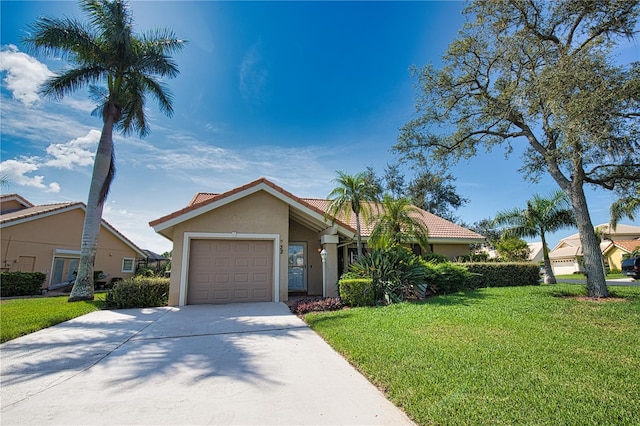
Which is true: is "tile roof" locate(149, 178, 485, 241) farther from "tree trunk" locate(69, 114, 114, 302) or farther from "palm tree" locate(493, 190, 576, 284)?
"tree trunk" locate(69, 114, 114, 302)

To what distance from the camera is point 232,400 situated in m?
3.31

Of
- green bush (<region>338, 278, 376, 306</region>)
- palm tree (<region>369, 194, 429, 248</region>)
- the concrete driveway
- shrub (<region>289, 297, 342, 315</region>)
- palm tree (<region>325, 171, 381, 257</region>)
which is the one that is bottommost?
the concrete driveway

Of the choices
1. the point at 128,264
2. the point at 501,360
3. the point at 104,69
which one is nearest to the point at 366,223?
the point at 501,360

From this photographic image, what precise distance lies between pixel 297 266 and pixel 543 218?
13374 mm

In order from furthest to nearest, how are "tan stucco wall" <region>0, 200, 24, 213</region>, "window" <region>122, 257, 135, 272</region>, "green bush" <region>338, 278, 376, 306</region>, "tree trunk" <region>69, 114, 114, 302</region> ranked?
1. "window" <region>122, 257, 135, 272</region>
2. "tan stucco wall" <region>0, 200, 24, 213</region>
3. "tree trunk" <region>69, 114, 114, 302</region>
4. "green bush" <region>338, 278, 376, 306</region>

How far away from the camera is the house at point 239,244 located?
1037 cm

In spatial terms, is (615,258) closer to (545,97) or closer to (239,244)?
(545,97)

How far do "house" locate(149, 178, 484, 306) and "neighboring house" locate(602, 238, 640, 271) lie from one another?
36.7 metres

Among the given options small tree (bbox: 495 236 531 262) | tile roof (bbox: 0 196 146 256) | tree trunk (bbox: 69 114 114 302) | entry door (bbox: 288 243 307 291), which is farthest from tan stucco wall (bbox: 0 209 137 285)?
small tree (bbox: 495 236 531 262)

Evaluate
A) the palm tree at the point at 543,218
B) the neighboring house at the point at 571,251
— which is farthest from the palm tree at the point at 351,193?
the neighboring house at the point at 571,251

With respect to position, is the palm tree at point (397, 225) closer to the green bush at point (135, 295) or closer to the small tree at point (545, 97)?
the small tree at point (545, 97)

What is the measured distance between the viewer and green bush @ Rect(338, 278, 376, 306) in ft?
31.3

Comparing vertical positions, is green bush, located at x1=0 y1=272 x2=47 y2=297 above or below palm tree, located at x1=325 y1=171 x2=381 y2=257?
below

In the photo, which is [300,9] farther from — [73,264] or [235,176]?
[73,264]
